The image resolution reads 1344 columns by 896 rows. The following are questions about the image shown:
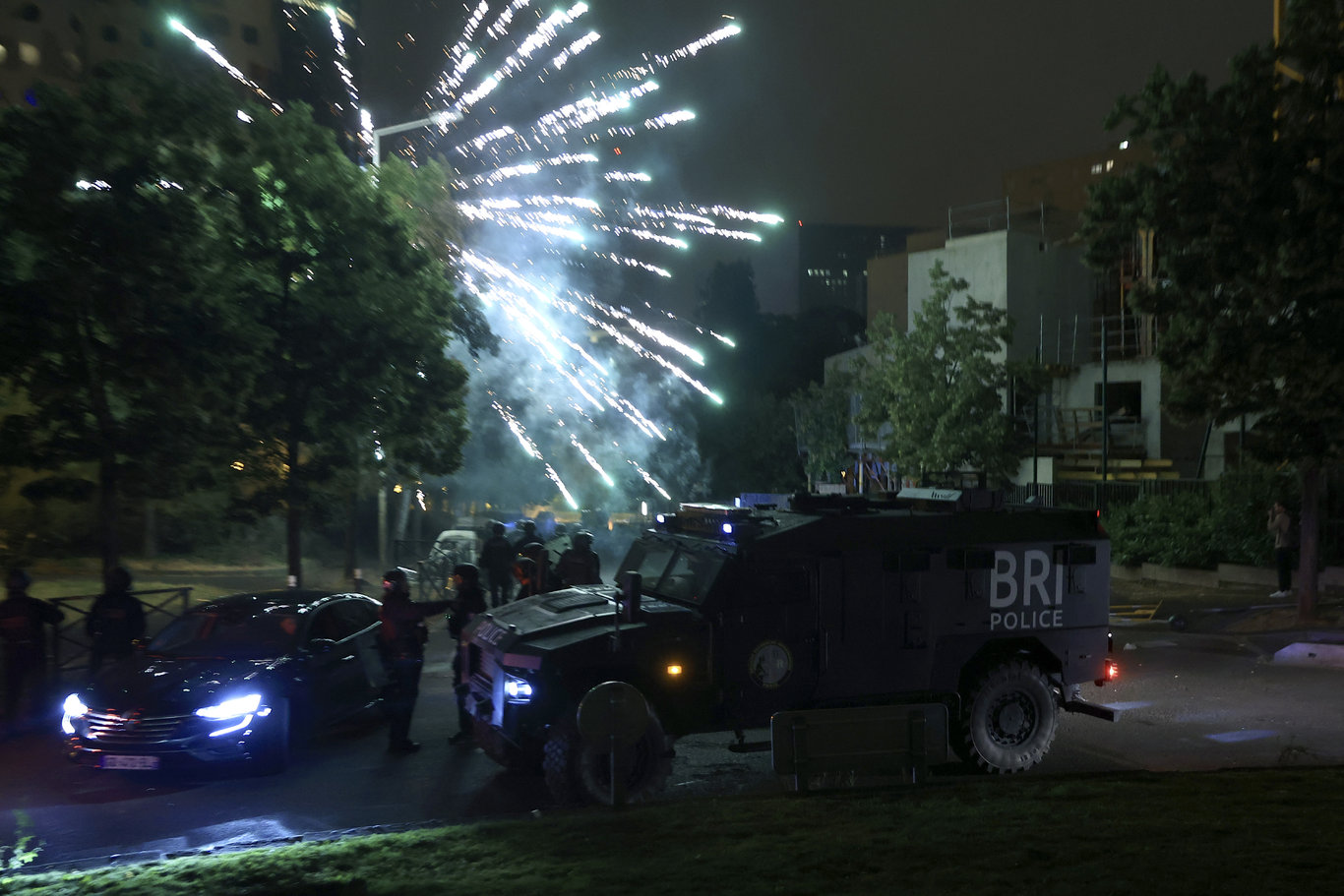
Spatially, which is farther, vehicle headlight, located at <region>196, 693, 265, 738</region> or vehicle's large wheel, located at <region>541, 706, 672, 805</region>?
vehicle headlight, located at <region>196, 693, 265, 738</region>

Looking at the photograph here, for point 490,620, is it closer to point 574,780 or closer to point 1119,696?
point 574,780

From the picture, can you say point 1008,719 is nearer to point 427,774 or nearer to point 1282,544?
point 427,774

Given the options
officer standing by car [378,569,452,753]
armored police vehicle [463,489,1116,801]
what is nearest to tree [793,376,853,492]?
armored police vehicle [463,489,1116,801]

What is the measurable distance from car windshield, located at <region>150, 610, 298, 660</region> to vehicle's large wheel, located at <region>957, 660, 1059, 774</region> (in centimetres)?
595

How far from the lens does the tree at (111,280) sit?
42.1ft

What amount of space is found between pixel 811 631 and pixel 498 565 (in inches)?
326

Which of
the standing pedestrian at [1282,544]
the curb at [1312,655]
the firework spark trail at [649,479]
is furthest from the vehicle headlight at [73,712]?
the firework spark trail at [649,479]

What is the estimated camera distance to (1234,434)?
110 feet

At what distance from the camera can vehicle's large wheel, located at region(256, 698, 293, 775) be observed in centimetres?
927

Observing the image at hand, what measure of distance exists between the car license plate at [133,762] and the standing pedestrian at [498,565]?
7.51 meters

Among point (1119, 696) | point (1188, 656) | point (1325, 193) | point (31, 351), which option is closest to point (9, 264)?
point (31, 351)

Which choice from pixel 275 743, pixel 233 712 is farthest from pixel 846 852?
pixel 233 712

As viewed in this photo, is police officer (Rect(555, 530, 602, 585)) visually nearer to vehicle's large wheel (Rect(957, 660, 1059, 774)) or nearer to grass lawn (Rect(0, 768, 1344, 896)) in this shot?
vehicle's large wheel (Rect(957, 660, 1059, 774))

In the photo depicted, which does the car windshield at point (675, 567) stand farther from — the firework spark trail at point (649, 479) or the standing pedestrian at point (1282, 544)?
the firework spark trail at point (649, 479)
